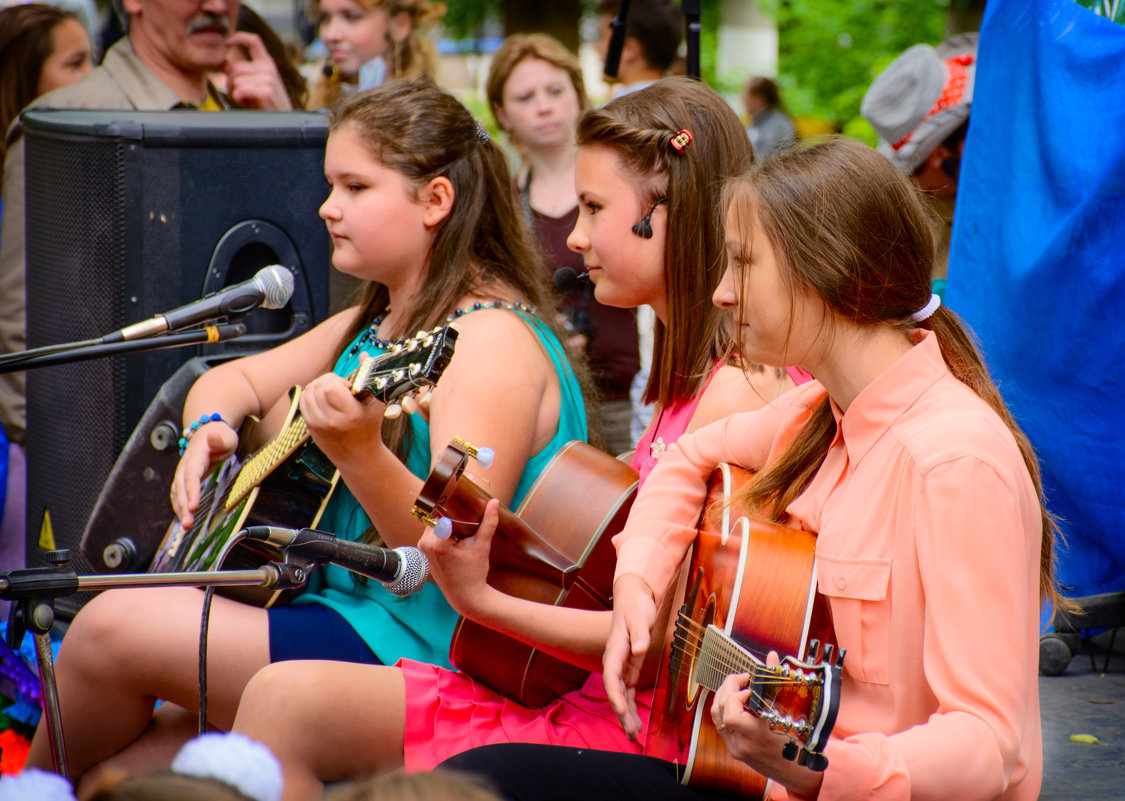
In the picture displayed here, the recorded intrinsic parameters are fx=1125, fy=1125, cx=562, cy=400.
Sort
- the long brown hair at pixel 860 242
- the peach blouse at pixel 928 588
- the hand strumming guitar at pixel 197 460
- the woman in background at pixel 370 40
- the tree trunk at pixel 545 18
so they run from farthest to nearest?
the tree trunk at pixel 545 18 < the woman in background at pixel 370 40 < the hand strumming guitar at pixel 197 460 < the long brown hair at pixel 860 242 < the peach blouse at pixel 928 588

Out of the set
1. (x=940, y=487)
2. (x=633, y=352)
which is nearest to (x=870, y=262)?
(x=940, y=487)

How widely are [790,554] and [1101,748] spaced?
4.65 feet

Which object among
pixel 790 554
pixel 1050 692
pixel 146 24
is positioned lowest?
pixel 1050 692

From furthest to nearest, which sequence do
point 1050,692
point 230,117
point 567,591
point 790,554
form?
point 230,117 < point 1050,692 < point 567,591 < point 790,554

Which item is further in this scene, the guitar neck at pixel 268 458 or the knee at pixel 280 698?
the guitar neck at pixel 268 458

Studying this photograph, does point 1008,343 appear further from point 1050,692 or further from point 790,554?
point 790,554

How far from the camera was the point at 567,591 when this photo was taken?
1873 mm

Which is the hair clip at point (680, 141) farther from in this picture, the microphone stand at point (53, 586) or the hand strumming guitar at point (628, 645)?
the microphone stand at point (53, 586)

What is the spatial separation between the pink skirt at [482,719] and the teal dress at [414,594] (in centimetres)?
17

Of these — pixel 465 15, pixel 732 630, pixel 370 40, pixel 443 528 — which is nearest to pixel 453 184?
pixel 443 528

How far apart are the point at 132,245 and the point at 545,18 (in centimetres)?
613

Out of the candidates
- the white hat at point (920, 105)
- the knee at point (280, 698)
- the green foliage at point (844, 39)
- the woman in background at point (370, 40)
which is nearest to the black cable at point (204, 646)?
the knee at point (280, 698)

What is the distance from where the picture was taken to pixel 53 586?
4.47ft

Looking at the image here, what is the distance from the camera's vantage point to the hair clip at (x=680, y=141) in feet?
6.75
